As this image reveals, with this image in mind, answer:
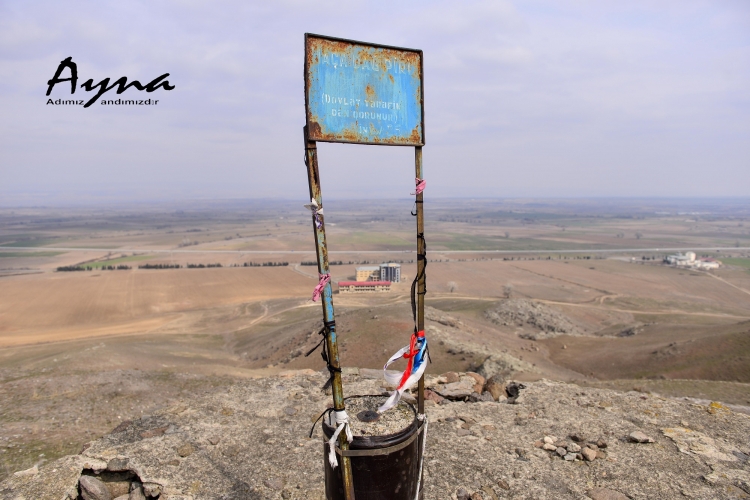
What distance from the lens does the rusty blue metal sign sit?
3404 millimetres

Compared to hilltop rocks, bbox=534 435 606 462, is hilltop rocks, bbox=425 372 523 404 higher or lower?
lower

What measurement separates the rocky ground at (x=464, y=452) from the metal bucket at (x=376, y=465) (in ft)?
7.24

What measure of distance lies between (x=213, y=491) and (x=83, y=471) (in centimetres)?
173

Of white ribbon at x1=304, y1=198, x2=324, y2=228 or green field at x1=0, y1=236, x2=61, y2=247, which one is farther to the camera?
green field at x1=0, y1=236, x2=61, y2=247

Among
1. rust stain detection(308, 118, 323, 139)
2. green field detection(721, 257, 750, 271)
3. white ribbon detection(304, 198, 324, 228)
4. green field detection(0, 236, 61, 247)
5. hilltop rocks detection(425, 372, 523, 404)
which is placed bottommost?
green field detection(721, 257, 750, 271)

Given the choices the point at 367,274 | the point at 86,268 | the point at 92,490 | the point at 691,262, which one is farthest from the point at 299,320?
the point at 691,262

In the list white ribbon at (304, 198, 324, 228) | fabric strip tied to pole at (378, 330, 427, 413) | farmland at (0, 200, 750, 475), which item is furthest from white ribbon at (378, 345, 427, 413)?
farmland at (0, 200, 750, 475)

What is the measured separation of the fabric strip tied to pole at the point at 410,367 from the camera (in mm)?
3770

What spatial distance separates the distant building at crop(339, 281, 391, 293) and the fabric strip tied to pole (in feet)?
108

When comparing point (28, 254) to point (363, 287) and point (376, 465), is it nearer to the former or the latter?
point (363, 287)

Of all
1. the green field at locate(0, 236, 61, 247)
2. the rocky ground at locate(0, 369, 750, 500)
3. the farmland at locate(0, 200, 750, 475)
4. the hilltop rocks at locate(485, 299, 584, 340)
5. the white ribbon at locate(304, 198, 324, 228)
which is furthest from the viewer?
the green field at locate(0, 236, 61, 247)

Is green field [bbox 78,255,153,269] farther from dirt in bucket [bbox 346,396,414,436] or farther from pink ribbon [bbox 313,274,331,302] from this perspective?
pink ribbon [bbox 313,274,331,302]

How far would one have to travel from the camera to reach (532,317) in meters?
26.3

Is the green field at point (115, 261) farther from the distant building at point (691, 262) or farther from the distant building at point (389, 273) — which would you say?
the distant building at point (691, 262)
